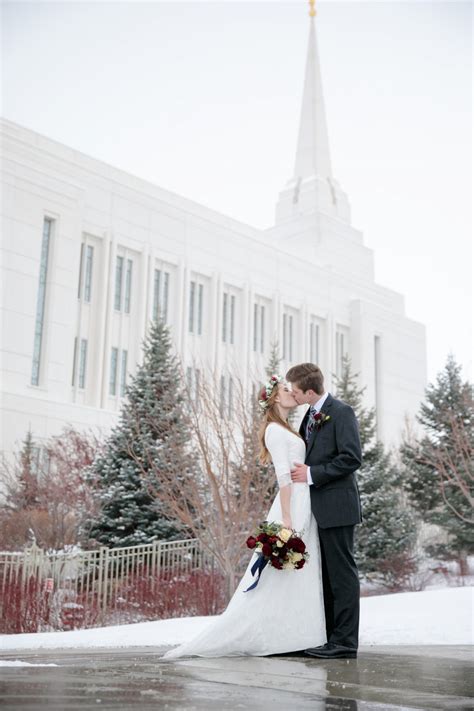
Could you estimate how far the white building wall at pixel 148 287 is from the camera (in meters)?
30.2

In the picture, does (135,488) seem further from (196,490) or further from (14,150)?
(14,150)

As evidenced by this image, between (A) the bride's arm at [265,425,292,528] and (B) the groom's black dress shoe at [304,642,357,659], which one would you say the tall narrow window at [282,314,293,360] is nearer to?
(A) the bride's arm at [265,425,292,528]

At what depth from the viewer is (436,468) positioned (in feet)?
79.2

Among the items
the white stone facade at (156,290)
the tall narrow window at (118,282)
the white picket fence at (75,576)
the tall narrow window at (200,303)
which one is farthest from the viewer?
the tall narrow window at (200,303)

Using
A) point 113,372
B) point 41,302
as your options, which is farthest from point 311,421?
point 113,372

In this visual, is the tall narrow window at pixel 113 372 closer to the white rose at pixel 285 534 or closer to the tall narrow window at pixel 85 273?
the tall narrow window at pixel 85 273

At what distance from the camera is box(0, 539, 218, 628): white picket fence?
12.0m

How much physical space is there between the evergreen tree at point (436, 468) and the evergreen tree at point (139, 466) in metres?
8.72

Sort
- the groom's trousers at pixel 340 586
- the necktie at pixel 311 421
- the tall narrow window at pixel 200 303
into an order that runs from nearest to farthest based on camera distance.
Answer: the groom's trousers at pixel 340 586, the necktie at pixel 311 421, the tall narrow window at pixel 200 303

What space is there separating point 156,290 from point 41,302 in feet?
26.6

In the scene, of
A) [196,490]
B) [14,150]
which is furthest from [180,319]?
[196,490]

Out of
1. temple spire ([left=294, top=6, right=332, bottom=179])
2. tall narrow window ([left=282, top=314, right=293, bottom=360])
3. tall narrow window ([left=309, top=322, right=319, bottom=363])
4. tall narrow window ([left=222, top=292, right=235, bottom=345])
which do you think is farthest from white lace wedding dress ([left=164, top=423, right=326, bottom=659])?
temple spire ([left=294, top=6, right=332, bottom=179])

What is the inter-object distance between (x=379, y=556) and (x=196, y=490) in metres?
8.05

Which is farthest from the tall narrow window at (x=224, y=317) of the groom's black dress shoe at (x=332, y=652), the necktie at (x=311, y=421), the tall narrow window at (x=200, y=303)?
the groom's black dress shoe at (x=332, y=652)
